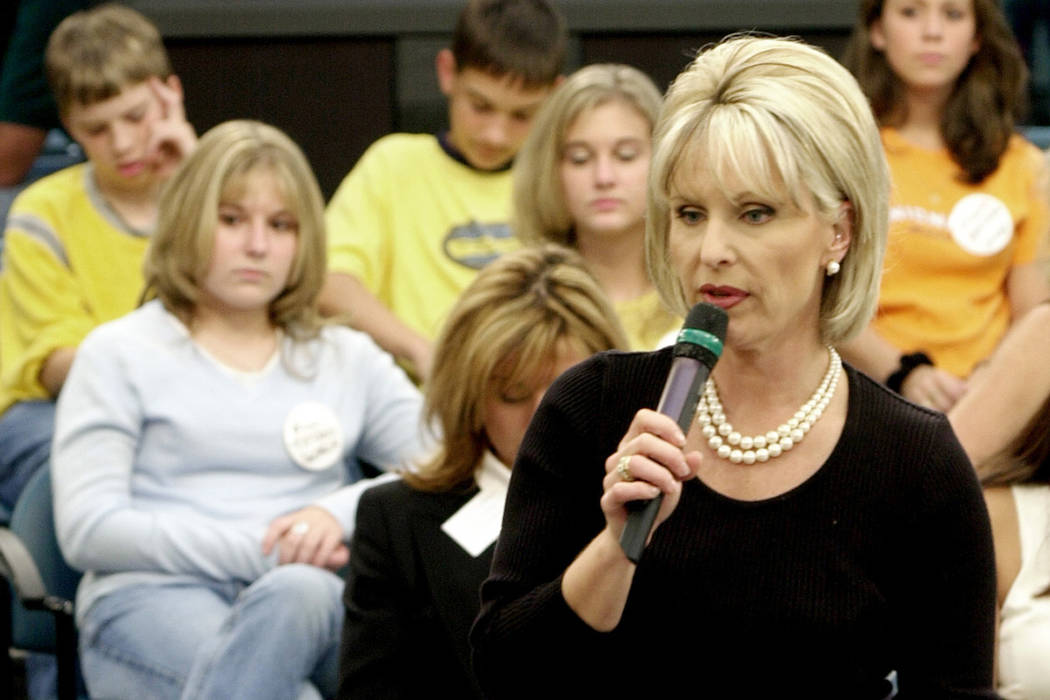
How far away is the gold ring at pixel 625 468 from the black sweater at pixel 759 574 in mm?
180

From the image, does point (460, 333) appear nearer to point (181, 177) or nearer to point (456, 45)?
point (181, 177)

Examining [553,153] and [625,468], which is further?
[553,153]

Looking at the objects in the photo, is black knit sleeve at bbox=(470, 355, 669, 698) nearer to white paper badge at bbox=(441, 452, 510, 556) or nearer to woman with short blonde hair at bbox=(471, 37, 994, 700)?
woman with short blonde hair at bbox=(471, 37, 994, 700)

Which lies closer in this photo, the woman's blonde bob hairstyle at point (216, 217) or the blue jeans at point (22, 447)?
the woman's blonde bob hairstyle at point (216, 217)

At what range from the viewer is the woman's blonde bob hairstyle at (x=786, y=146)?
4.27ft

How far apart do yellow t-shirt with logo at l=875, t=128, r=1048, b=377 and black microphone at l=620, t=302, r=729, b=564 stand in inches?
72.8

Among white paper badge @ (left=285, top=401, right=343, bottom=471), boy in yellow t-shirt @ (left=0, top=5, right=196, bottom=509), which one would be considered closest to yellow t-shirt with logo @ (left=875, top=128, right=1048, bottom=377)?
white paper badge @ (left=285, top=401, right=343, bottom=471)

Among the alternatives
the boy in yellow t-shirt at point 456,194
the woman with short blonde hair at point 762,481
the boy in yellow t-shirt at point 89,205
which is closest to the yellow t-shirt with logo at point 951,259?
the boy in yellow t-shirt at point 456,194

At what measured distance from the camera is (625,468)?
46.3 inches

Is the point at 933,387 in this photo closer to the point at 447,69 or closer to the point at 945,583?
the point at 447,69

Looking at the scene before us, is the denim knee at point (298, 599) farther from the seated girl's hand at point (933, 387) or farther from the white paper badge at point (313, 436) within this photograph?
the seated girl's hand at point (933, 387)

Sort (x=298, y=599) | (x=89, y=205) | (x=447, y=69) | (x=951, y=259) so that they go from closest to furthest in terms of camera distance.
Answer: (x=298, y=599), (x=951, y=259), (x=89, y=205), (x=447, y=69)

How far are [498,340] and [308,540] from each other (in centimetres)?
62

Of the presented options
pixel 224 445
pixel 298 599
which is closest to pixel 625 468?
pixel 298 599
